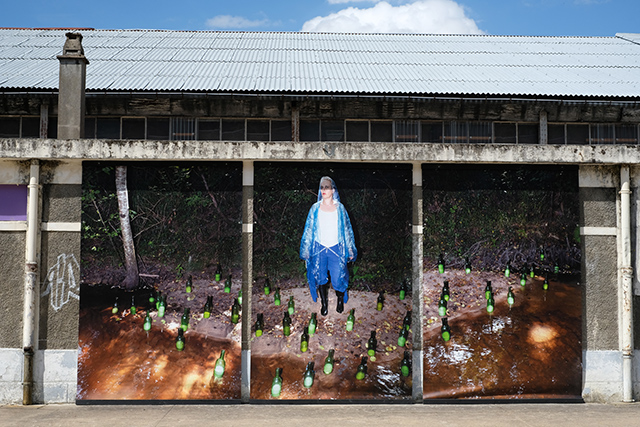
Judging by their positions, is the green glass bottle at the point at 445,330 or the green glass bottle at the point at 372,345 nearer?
the green glass bottle at the point at 372,345

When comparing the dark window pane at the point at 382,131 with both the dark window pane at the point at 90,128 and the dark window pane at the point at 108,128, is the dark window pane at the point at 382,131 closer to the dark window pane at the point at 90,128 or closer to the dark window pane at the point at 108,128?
the dark window pane at the point at 108,128

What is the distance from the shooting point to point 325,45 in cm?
1745

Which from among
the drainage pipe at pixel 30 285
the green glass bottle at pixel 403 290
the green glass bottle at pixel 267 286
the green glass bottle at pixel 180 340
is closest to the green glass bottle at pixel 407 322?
the green glass bottle at pixel 403 290

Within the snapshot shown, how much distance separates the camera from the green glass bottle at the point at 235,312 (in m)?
8.32

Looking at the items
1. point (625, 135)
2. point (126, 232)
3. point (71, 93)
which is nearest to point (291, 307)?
point (126, 232)

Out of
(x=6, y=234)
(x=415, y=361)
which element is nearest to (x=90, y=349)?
(x=6, y=234)

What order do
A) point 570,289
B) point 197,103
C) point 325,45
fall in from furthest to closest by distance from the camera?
point 325,45 → point 197,103 → point 570,289

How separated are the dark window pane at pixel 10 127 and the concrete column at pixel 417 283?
1094 cm

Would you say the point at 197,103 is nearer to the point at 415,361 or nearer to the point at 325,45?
the point at 325,45

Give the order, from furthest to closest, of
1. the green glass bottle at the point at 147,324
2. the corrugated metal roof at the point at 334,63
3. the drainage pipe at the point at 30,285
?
1. the corrugated metal roof at the point at 334,63
2. the green glass bottle at the point at 147,324
3. the drainage pipe at the point at 30,285

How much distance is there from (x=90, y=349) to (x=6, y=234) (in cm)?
234

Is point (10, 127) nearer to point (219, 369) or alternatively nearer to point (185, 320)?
point (185, 320)

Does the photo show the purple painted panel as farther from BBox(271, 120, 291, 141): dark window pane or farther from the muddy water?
the muddy water

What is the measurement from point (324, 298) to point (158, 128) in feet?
25.0
